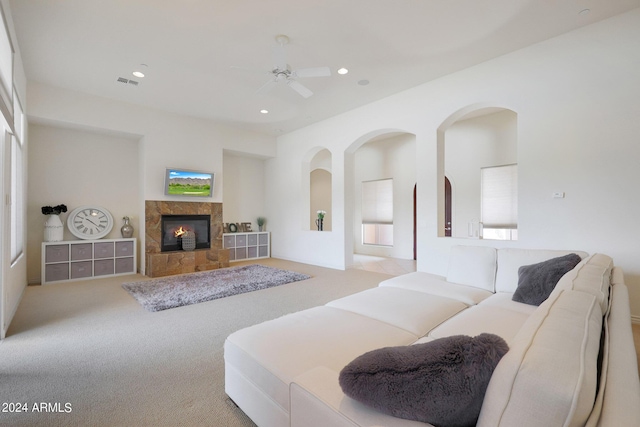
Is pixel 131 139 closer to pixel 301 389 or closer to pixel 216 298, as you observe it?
pixel 216 298

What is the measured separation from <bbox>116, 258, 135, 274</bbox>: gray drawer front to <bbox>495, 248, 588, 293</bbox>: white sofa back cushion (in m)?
6.06

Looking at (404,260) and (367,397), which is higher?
(367,397)

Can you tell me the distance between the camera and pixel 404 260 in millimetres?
7445

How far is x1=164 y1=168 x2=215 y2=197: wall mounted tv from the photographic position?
5852 mm

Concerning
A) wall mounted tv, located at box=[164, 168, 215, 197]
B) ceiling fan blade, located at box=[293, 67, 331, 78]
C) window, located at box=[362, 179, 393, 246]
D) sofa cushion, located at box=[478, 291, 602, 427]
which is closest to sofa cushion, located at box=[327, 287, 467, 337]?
sofa cushion, located at box=[478, 291, 602, 427]

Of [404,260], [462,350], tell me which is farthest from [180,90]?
[404,260]

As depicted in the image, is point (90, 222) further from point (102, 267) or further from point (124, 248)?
point (102, 267)

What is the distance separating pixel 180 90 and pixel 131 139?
6.40ft

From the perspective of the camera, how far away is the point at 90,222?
545 centimetres

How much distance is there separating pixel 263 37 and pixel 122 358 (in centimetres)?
355

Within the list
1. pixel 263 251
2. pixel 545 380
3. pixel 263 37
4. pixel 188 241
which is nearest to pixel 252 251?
pixel 263 251

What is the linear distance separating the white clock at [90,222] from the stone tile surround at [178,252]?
0.74m

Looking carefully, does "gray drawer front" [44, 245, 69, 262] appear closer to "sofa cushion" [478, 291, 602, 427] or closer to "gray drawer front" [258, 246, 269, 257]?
"gray drawer front" [258, 246, 269, 257]

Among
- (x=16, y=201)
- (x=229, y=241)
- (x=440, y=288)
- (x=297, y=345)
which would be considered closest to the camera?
(x=297, y=345)
